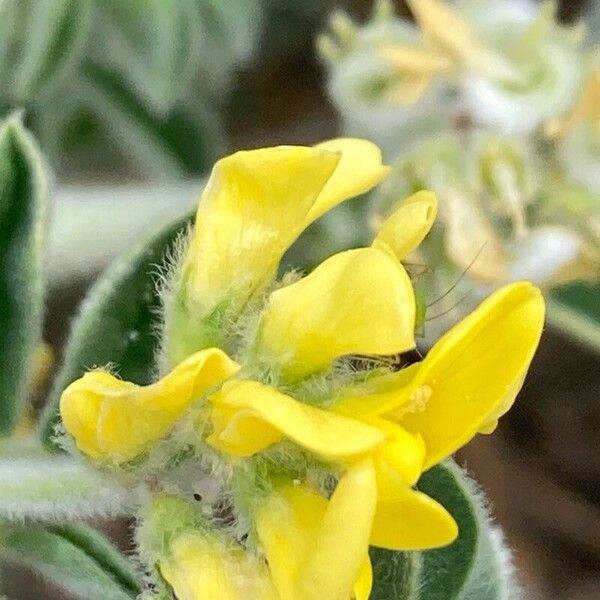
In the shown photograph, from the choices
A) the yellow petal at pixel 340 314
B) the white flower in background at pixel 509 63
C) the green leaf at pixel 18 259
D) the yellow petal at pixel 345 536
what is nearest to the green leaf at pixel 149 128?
the white flower in background at pixel 509 63

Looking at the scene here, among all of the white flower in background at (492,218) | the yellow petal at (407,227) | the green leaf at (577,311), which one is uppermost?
the yellow petal at (407,227)

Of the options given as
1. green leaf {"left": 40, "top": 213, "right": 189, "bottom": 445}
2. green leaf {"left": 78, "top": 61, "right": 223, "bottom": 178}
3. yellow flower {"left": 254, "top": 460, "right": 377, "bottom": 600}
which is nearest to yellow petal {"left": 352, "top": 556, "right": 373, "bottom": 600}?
yellow flower {"left": 254, "top": 460, "right": 377, "bottom": 600}

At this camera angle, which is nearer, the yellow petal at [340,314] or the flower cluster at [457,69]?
the yellow petal at [340,314]

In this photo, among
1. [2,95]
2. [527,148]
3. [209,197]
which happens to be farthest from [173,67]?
[209,197]

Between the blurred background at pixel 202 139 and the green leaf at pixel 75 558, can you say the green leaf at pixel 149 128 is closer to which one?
the blurred background at pixel 202 139

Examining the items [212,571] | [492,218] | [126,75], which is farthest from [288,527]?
[126,75]

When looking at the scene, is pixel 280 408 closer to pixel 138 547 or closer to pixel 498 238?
pixel 138 547

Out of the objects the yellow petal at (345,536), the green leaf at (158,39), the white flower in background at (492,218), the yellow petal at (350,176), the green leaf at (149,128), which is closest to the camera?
the yellow petal at (345,536)

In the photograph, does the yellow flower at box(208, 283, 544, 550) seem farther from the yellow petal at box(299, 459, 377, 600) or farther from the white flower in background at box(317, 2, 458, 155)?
the white flower in background at box(317, 2, 458, 155)

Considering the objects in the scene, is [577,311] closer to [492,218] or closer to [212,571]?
[492,218]
